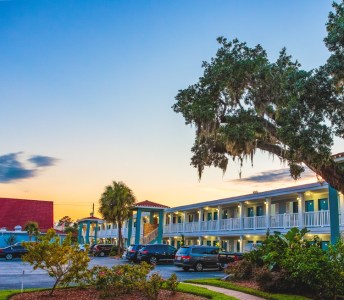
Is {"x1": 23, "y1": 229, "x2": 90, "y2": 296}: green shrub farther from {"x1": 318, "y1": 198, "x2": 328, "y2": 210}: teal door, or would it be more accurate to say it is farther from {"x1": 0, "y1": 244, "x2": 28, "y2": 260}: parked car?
{"x1": 0, "y1": 244, "x2": 28, "y2": 260}: parked car

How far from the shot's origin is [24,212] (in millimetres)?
51375

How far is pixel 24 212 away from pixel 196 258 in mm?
32226

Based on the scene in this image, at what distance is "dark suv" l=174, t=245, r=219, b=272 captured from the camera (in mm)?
25938

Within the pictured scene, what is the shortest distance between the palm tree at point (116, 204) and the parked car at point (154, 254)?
12194mm

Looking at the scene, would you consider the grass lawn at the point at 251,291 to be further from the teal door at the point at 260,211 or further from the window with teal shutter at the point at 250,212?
the window with teal shutter at the point at 250,212

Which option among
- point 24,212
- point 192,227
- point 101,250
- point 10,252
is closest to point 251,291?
point 192,227

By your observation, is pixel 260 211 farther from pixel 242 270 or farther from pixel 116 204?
pixel 242 270

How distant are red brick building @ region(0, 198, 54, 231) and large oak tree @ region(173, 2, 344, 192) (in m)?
37.9

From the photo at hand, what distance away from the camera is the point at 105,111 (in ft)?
80.0

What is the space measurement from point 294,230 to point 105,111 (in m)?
13.3

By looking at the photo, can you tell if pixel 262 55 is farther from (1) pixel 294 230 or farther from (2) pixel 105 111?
(2) pixel 105 111

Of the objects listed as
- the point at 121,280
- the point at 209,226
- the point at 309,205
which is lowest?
the point at 209,226

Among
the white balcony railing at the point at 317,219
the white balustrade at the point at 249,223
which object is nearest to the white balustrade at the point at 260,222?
the white balustrade at the point at 249,223

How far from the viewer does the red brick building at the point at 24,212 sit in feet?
163
